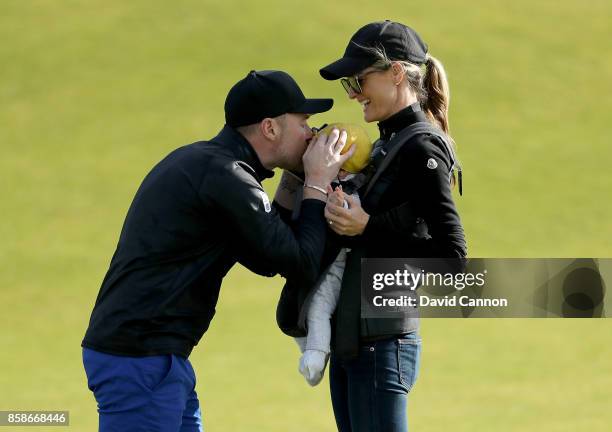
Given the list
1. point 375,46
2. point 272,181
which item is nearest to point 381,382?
point 375,46

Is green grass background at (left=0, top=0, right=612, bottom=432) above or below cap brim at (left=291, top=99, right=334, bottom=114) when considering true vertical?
above

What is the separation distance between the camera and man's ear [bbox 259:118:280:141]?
5117 millimetres

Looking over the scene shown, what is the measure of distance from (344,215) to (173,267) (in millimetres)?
730

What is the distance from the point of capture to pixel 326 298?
5.29m

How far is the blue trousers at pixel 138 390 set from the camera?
4840 mm

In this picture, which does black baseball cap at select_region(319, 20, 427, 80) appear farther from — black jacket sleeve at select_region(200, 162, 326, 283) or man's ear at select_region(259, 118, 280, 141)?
black jacket sleeve at select_region(200, 162, 326, 283)

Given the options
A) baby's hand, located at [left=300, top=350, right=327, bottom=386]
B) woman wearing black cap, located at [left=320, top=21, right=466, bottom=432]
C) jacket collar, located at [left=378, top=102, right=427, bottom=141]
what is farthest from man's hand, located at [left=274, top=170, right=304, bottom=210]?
baby's hand, located at [left=300, top=350, right=327, bottom=386]

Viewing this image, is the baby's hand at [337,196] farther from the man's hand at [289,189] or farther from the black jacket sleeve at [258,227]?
the man's hand at [289,189]

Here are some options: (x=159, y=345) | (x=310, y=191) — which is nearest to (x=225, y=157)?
(x=310, y=191)

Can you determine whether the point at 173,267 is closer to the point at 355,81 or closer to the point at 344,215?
the point at 344,215

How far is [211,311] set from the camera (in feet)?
16.7

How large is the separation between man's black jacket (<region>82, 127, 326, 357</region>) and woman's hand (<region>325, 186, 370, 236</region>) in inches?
5.6

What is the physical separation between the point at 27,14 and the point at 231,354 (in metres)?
9.93

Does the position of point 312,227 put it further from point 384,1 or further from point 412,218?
point 384,1
